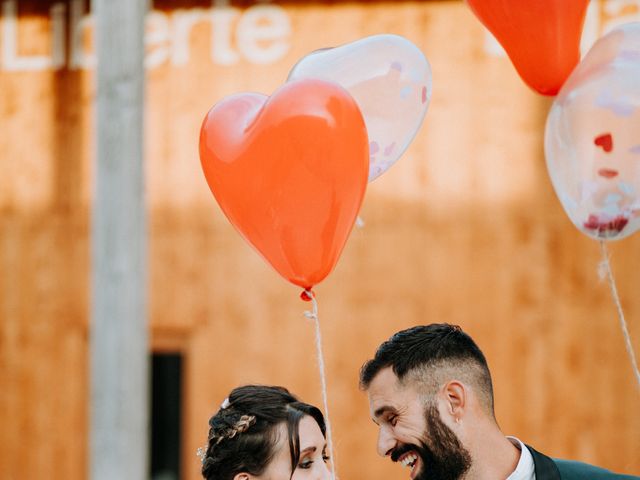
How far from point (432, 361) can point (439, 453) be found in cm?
21

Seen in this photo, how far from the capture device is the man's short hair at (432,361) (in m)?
2.43

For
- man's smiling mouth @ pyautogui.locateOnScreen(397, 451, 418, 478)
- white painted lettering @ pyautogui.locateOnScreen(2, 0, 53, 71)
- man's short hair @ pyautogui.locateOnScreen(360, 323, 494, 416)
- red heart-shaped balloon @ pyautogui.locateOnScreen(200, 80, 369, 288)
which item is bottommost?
man's smiling mouth @ pyautogui.locateOnScreen(397, 451, 418, 478)

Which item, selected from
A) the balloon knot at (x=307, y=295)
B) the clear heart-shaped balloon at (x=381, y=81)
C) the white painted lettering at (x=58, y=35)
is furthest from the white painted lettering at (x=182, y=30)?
the balloon knot at (x=307, y=295)

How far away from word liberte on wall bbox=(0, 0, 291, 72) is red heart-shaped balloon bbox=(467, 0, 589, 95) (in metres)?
4.42

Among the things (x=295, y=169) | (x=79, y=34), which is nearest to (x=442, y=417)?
(x=295, y=169)

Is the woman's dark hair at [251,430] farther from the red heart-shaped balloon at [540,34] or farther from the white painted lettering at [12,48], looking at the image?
the white painted lettering at [12,48]

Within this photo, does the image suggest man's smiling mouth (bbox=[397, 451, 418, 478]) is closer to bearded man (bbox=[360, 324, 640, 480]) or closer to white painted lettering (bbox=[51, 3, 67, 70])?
bearded man (bbox=[360, 324, 640, 480])

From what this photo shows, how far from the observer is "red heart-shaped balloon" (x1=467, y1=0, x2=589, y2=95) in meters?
2.48

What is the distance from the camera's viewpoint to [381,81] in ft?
8.65

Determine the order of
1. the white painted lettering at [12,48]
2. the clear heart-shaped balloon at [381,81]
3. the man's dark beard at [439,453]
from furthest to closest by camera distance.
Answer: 1. the white painted lettering at [12,48]
2. the clear heart-shaped balloon at [381,81]
3. the man's dark beard at [439,453]

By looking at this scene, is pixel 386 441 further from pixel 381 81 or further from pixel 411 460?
pixel 381 81

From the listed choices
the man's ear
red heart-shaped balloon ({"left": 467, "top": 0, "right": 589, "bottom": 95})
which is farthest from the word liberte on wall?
the man's ear

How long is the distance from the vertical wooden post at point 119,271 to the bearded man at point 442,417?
143 inches

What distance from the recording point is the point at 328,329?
6.80 meters
